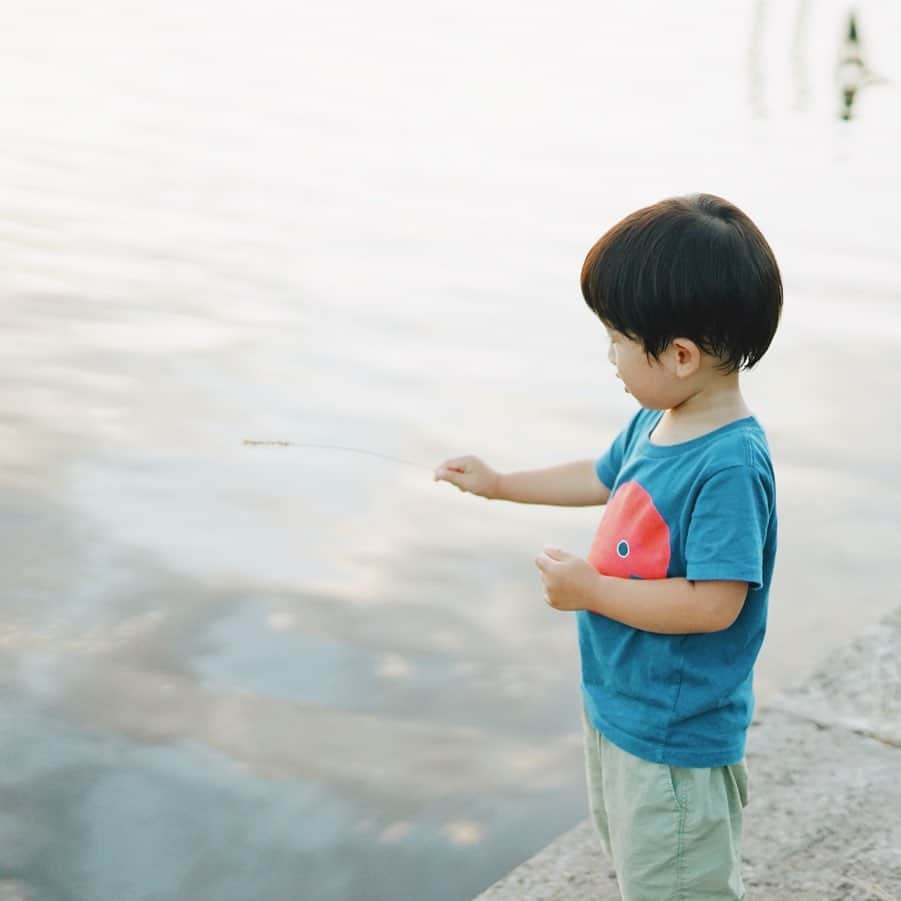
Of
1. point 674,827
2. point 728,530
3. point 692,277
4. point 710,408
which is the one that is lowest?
point 674,827

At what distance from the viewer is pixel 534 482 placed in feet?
7.63

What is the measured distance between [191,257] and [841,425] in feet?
10.2

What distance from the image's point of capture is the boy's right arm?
2293mm

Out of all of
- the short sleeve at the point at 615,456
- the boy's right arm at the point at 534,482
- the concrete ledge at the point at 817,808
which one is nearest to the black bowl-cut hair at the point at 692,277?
the short sleeve at the point at 615,456

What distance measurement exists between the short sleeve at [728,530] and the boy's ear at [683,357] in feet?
0.46

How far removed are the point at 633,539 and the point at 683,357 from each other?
0.25 m

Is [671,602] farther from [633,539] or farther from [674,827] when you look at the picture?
[674,827]

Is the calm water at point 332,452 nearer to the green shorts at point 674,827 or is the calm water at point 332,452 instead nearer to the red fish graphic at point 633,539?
the green shorts at point 674,827

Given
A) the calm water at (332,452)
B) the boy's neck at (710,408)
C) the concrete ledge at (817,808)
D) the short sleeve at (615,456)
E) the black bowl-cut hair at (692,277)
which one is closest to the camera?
the black bowl-cut hair at (692,277)

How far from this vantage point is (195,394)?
16.8ft

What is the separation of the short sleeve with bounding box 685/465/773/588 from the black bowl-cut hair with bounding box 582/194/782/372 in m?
0.17

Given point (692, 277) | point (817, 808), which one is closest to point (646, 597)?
point (692, 277)

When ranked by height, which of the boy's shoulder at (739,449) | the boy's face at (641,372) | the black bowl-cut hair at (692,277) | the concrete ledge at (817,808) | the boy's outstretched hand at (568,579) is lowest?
the concrete ledge at (817,808)

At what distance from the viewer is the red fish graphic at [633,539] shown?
1942 millimetres
